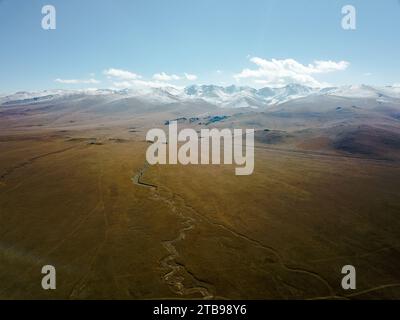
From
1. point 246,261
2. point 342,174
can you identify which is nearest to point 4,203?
point 246,261

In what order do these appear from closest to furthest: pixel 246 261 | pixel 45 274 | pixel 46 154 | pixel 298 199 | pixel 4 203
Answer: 1. pixel 45 274
2. pixel 246 261
3. pixel 4 203
4. pixel 298 199
5. pixel 46 154

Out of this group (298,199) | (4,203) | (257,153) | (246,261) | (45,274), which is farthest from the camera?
(257,153)

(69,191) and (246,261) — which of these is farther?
(69,191)

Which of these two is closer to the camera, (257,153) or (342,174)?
(342,174)
